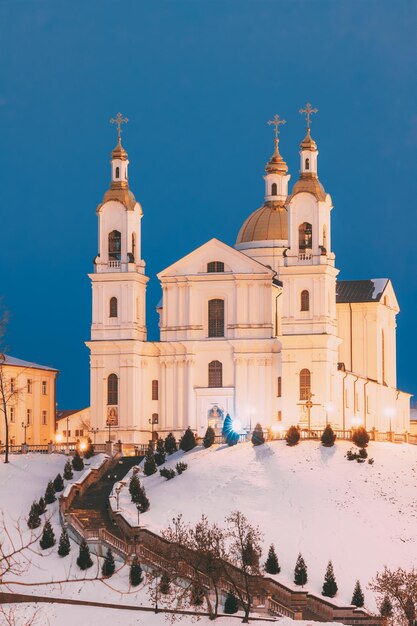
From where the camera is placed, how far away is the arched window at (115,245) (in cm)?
10812

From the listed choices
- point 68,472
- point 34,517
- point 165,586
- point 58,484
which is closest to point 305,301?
point 68,472

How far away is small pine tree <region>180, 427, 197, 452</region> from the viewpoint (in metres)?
97.1

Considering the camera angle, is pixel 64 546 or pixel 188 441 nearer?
pixel 64 546

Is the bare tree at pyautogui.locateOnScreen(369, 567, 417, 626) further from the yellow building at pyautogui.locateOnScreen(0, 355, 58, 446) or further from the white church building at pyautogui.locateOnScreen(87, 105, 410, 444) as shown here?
the yellow building at pyautogui.locateOnScreen(0, 355, 58, 446)

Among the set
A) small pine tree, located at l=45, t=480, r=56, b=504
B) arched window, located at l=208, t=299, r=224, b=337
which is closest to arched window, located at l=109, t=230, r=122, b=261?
arched window, located at l=208, t=299, r=224, b=337

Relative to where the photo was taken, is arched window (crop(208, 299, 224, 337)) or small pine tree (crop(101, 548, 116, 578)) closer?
small pine tree (crop(101, 548, 116, 578))

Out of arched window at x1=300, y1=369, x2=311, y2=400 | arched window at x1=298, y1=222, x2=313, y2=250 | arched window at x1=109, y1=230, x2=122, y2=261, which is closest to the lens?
arched window at x1=300, y1=369, x2=311, y2=400

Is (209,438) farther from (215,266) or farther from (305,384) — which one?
(215,266)

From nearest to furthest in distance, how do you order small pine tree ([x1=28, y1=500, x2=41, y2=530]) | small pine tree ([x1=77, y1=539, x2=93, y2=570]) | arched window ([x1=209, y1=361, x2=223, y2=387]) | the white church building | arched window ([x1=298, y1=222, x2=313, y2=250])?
small pine tree ([x1=77, y1=539, x2=93, y2=570]) → small pine tree ([x1=28, y1=500, x2=41, y2=530]) → the white church building → arched window ([x1=298, y1=222, x2=313, y2=250]) → arched window ([x1=209, y1=361, x2=223, y2=387])

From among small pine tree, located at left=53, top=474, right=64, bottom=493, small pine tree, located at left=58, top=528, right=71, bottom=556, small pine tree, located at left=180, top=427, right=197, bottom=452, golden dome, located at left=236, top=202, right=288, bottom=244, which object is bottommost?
small pine tree, located at left=58, top=528, right=71, bottom=556

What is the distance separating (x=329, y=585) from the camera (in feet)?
253

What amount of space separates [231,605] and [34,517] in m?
14.2

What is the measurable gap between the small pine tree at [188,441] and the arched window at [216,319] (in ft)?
35.8

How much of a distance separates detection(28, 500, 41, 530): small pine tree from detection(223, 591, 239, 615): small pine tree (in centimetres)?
1273
